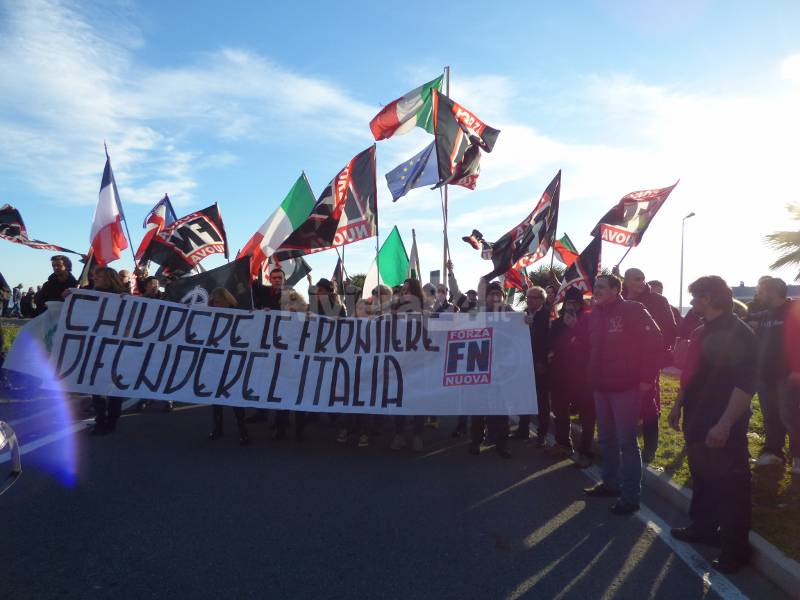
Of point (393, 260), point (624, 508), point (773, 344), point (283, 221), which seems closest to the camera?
point (624, 508)

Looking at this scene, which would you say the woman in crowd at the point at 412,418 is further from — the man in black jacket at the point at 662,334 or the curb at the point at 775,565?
the curb at the point at 775,565

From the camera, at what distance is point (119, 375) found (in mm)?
7859

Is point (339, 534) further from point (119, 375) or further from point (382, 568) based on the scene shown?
point (119, 375)

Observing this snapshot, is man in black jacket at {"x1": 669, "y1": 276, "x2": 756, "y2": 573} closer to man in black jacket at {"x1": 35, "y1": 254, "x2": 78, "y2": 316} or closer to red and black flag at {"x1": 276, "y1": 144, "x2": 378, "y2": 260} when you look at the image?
red and black flag at {"x1": 276, "y1": 144, "x2": 378, "y2": 260}

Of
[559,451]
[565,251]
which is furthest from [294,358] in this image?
[565,251]

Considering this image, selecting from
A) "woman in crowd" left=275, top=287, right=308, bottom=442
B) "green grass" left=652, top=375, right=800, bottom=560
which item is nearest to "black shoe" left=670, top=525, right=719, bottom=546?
"green grass" left=652, top=375, right=800, bottom=560

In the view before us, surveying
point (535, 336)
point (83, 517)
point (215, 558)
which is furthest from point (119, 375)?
point (535, 336)

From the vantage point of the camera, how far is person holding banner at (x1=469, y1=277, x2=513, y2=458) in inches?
290

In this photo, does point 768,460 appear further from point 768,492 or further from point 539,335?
point 539,335

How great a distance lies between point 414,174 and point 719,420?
25.8ft

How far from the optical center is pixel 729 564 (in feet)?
13.5

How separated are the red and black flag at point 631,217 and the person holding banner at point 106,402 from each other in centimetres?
726

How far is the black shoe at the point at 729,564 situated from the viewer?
162 inches

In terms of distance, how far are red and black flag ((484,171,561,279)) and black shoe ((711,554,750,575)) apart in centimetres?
723
